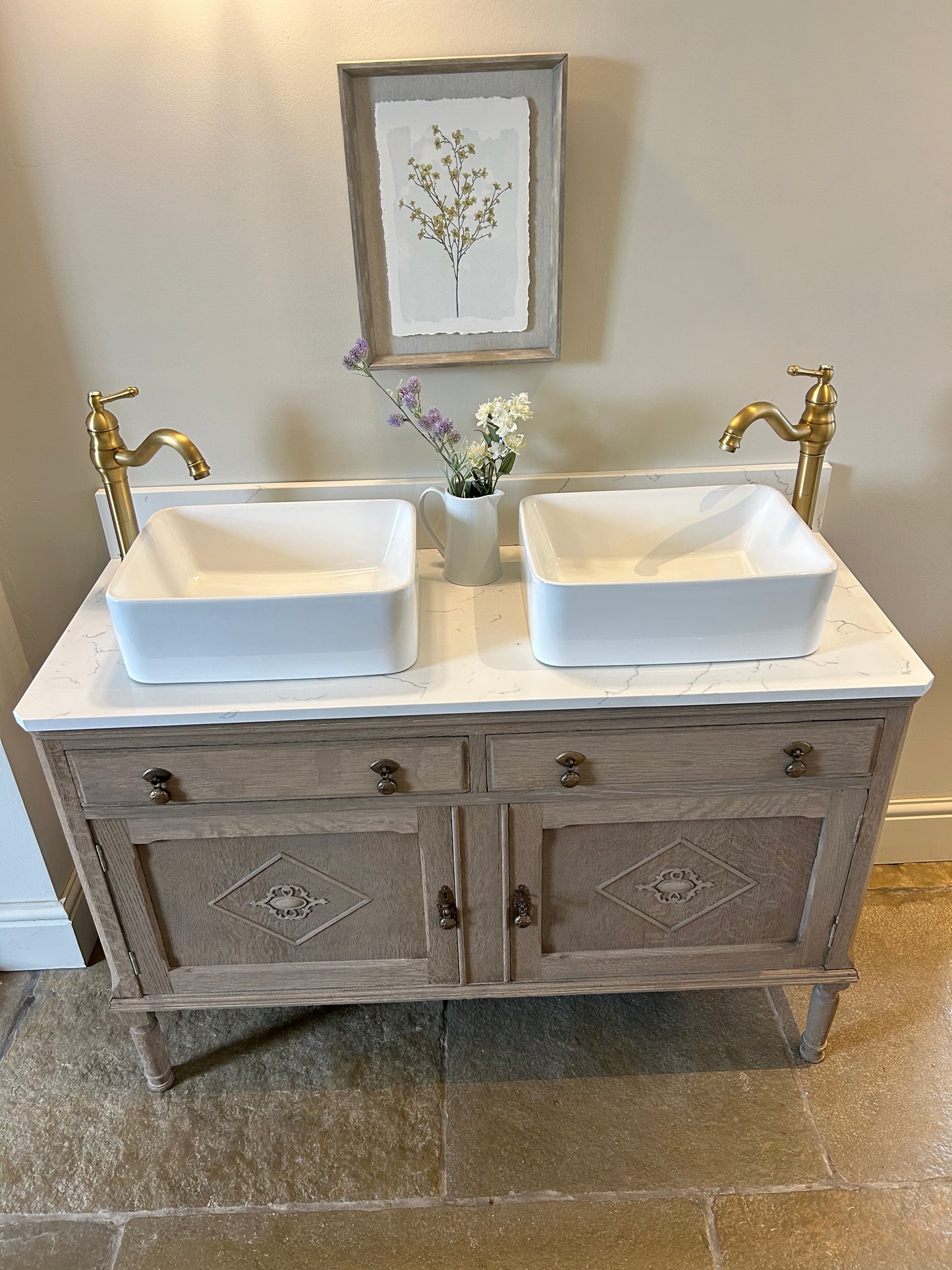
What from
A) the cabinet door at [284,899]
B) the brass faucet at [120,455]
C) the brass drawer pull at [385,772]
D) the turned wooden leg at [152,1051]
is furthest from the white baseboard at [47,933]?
the brass drawer pull at [385,772]

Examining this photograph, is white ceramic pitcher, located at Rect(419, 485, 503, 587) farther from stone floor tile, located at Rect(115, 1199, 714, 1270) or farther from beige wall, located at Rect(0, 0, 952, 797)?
stone floor tile, located at Rect(115, 1199, 714, 1270)

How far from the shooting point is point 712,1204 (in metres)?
1.47

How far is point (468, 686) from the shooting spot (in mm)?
1292

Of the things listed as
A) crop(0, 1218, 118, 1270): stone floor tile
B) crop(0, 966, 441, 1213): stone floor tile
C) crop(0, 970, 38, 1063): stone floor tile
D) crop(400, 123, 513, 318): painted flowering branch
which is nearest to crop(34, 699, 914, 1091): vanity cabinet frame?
crop(0, 966, 441, 1213): stone floor tile

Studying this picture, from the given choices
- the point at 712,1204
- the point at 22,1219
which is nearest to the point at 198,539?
the point at 22,1219

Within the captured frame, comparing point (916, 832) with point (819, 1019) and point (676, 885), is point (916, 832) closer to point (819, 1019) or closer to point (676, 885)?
point (819, 1019)

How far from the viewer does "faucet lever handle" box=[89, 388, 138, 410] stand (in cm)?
139

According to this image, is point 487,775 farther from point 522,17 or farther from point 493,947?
point 522,17

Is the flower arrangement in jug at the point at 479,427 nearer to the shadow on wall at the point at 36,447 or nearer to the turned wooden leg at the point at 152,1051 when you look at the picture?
the shadow on wall at the point at 36,447

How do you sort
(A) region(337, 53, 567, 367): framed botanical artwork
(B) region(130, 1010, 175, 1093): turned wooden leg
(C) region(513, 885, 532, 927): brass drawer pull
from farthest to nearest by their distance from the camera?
1. (B) region(130, 1010, 175, 1093): turned wooden leg
2. (C) region(513, 885, 532, 927): brass drawer pull
3. (A) region(337, 53, 567, 367): framed botanical artwork

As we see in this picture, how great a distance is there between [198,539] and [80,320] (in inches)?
15.7

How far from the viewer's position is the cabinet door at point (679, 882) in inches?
54.8

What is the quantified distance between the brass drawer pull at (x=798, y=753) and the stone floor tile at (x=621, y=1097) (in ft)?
2.24

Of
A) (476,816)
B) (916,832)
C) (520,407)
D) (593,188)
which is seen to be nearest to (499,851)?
(476,816)
